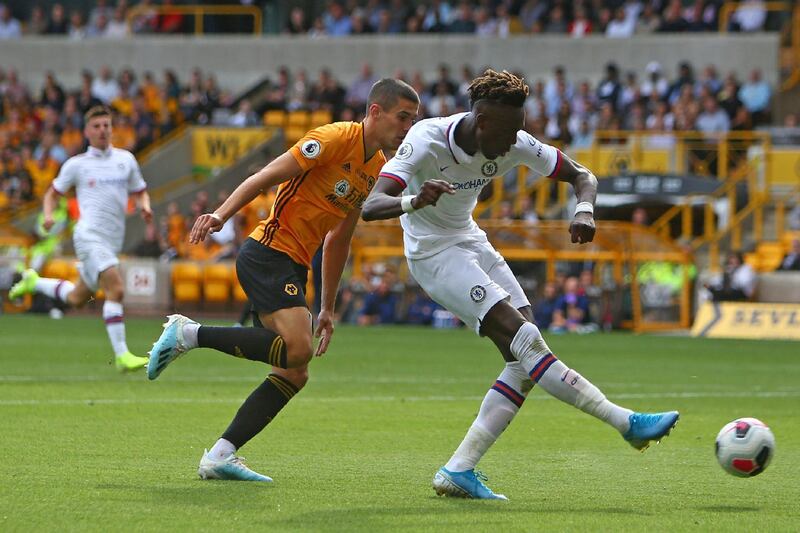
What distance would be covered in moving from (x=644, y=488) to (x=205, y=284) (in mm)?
22061

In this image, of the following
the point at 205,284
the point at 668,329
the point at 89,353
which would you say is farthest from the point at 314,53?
the point at 89,353

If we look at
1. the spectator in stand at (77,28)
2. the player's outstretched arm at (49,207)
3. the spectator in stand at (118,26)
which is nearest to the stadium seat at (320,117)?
the spectator in stand at (118,26)

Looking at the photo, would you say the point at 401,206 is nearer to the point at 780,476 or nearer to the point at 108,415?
the point at 780,476

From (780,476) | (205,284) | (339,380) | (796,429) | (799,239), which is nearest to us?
(780,476)

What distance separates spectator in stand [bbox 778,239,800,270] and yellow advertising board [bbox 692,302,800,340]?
1348mm

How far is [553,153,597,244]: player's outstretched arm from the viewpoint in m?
7.51

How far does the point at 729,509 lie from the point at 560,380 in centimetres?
102

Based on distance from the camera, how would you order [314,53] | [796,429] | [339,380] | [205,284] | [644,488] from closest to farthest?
1. [644,488]
2. [796,429]
3. [339,380]
4. [205,284]
5. [314,53]

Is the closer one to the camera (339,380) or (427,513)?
(427,513)

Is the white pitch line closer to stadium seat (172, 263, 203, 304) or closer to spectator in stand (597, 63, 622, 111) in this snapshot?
stadium seat (172, 263, 203, 304)

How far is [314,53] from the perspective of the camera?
37000mm

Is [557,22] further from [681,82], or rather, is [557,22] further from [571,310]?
[571,310]

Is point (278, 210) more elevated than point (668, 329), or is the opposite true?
point (278, 210)

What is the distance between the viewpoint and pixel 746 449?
766cm
